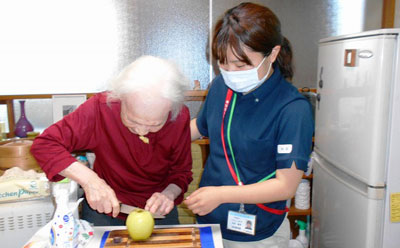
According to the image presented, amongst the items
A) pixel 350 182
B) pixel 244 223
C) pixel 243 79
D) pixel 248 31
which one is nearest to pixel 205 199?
pixel 244 223

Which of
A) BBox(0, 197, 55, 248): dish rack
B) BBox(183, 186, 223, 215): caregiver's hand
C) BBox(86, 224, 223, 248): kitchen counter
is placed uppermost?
BBox(183, 186, 223, 215): caregiver's hand

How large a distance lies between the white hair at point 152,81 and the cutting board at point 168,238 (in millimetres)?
432

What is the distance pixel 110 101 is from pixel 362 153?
129 cm

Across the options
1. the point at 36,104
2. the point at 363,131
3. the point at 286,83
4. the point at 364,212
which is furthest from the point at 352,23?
the point at 36,104

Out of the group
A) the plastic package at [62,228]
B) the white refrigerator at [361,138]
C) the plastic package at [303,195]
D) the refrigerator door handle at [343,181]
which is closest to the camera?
the plastic package at [62,228]

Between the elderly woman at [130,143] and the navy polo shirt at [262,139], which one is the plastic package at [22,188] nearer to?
the elderly woman at [130,143]

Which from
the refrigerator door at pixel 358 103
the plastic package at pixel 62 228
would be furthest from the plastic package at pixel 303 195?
the plastic package at pixel 62 228

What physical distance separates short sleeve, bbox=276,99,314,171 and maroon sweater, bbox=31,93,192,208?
41 centimetres

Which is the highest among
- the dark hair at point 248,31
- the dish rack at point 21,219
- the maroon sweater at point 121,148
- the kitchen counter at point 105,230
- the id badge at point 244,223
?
the dark hair at point 248,31

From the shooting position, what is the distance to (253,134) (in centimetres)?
112

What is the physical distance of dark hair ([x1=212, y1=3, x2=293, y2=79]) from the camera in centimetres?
101

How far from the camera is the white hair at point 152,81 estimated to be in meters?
1.12

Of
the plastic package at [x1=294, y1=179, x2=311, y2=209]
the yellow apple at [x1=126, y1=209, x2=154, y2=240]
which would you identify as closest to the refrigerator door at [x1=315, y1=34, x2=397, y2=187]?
the plastic package at [x1=294, y1=179, x2=311, y2=209]

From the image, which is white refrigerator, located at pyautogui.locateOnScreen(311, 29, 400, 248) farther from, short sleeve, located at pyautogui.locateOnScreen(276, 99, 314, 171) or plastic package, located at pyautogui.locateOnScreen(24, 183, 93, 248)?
plastic package, located at pyautogui.locateOnScreen(24, 183, 93, 248)
